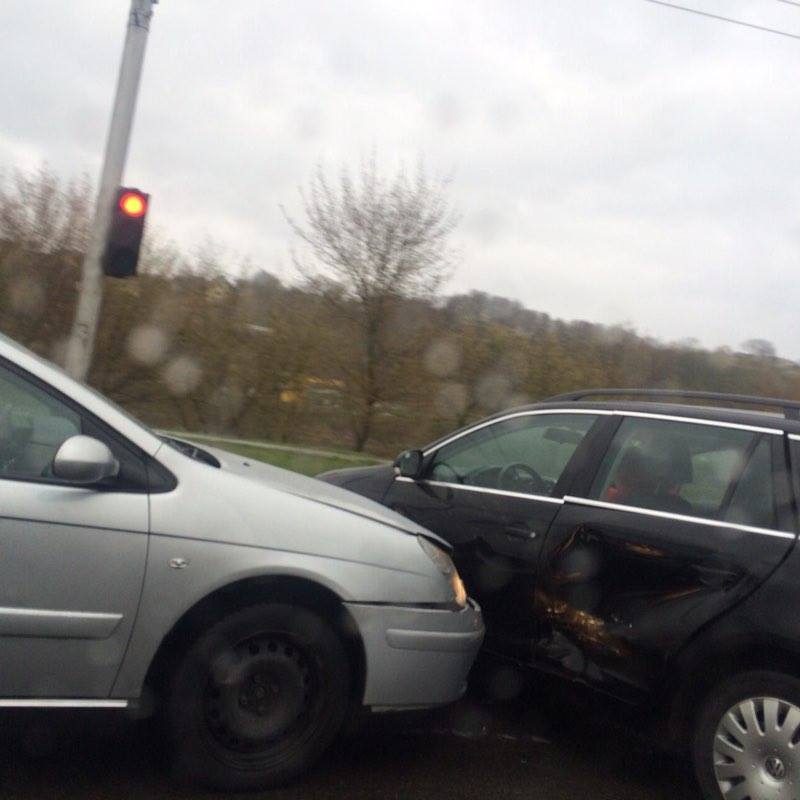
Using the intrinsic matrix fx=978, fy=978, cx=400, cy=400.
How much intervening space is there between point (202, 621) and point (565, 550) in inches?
69.5

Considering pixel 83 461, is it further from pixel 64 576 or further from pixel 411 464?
pixel 411 464

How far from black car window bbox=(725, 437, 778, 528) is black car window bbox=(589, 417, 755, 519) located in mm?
48

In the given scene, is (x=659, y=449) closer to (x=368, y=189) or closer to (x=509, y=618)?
(x=509, y=618)

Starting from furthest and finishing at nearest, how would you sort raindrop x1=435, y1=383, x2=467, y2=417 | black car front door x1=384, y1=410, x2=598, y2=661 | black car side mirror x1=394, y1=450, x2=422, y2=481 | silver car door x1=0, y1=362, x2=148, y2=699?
raindrop x1=435, y1=383, x2=467, y2=417
black car side mirror x1=394, y1=450, x2=422, y2=481
black car front door x1=384, y1=410, x2=598, y2=661
silver car door x1=0, y1=362, x2=148, y2=699

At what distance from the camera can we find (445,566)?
420 cm

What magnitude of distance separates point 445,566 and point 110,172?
553 cm

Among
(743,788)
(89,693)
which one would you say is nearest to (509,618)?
(743,788)

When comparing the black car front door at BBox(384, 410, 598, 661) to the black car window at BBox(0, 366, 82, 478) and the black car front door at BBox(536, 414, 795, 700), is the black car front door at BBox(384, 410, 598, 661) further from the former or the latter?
the black car window at BBox(0, 366, 82, 478)

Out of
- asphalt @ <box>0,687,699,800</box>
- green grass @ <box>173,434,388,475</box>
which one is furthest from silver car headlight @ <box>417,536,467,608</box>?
green grass @ <box>173,434,388,475</box>

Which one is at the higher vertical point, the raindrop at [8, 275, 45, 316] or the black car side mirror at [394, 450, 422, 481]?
the raindrop at [8, 275, 45, 316]

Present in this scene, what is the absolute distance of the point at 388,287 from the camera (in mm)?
19625

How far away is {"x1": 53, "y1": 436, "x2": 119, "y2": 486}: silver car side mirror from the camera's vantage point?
11.2 feet

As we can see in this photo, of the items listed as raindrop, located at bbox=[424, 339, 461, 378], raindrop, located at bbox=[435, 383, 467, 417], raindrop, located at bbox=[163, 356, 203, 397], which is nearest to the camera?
raindrop, located at bbox=[163, 356, 203, 397]

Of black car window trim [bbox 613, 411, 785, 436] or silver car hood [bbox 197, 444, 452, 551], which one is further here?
black car window trim [bbox 613, 411, 785, 436]
